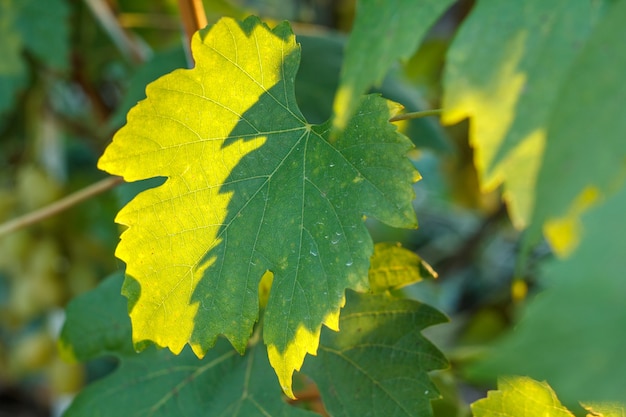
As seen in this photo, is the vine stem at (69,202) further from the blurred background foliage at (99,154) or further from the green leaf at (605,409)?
the green leaf at (605,409)

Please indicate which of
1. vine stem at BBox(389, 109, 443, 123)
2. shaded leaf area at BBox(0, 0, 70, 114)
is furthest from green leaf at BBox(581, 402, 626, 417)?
shaded leaf area at BBox(0, 0, 70, 114)

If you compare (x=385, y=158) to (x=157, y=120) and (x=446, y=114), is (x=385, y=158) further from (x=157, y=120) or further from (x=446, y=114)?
(x=157, y=120)

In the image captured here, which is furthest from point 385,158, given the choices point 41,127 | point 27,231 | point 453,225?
point 453,225

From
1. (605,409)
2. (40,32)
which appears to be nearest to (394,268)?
(605,409)

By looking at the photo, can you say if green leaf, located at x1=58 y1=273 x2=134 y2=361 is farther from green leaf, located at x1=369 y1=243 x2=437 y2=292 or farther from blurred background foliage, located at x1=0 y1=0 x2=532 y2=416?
green leaf, located at x1=369 y1=243 x2=437 y2=292

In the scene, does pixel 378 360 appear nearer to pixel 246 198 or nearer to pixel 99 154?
pixel 246 198

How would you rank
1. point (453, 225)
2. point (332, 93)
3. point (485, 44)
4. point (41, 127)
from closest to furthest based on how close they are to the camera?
point (485, 44) → point (332, 93) → point (41, 127) → point (453, 225)

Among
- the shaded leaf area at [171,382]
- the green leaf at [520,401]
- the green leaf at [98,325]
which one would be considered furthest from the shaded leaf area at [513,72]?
the green leaf at [98,325]
